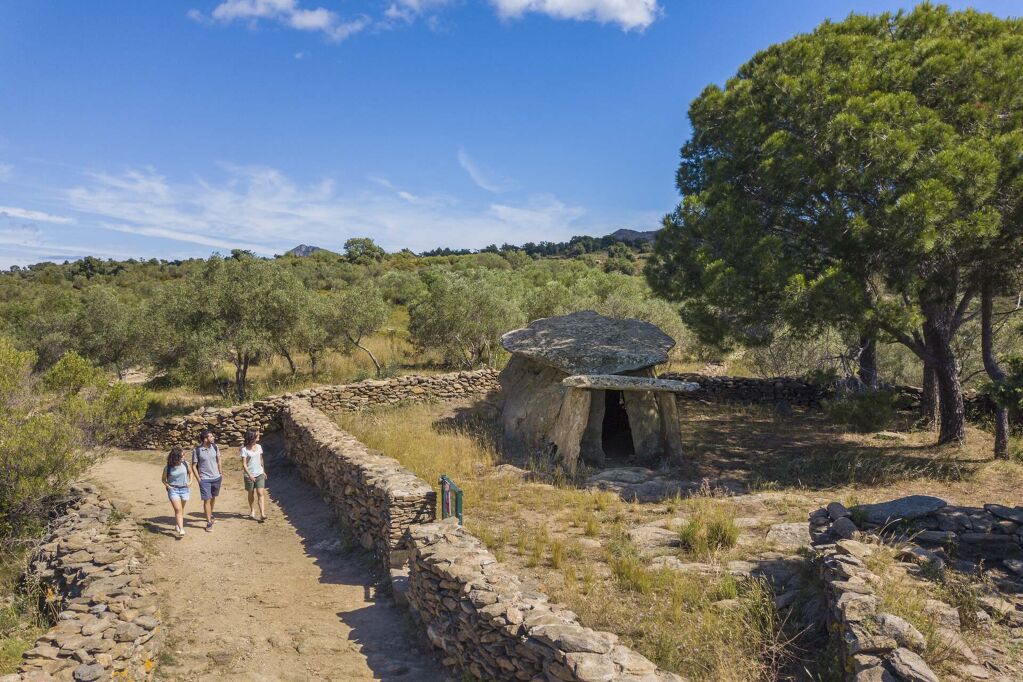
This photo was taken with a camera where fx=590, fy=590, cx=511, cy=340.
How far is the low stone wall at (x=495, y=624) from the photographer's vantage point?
15.3 feet

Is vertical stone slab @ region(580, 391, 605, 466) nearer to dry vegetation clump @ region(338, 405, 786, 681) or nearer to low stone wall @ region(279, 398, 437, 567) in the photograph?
dry vegetation clump @ region(338, 405, 786, 681)

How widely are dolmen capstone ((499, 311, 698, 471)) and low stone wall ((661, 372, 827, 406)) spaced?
172 inches

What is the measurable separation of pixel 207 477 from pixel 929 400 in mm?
15780

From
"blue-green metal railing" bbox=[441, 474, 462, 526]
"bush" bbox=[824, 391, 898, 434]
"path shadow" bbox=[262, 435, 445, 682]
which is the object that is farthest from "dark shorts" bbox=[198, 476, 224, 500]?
"bush" bbox=[824, 391, 898, 434]

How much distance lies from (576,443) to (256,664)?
6922mm

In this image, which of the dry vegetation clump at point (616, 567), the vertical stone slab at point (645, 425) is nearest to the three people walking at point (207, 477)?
the dry vegetation clump at point (616, 567)

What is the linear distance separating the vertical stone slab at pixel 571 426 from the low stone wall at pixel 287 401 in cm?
682

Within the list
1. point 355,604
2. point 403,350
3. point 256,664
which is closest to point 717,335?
point 355,604

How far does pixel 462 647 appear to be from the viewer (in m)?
5.91

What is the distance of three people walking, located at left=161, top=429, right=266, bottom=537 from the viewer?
955 cm

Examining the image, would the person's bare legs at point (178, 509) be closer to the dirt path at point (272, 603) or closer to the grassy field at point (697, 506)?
the dirt path at point (272, 603)

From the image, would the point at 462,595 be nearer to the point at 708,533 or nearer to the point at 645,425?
the point at 708,533

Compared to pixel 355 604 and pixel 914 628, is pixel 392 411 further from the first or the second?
pixel 914 628

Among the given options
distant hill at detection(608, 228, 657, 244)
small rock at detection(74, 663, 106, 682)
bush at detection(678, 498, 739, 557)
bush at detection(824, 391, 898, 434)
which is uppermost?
distant hill at detection(608, 228, 657, 244)
